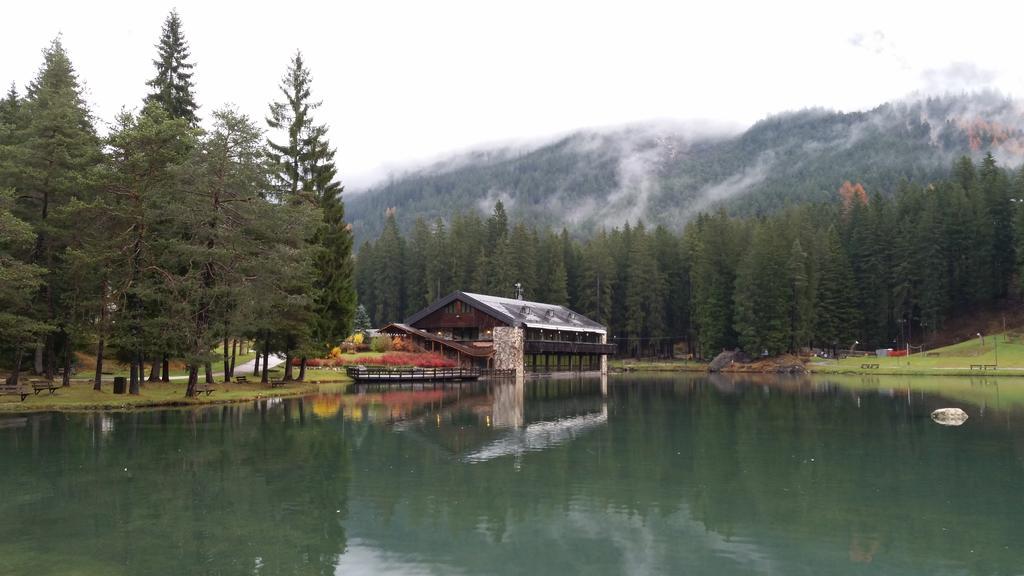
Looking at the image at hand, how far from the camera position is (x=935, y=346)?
3184 inches

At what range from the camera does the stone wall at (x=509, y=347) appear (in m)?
66.2

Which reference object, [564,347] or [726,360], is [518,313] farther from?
[726,360]

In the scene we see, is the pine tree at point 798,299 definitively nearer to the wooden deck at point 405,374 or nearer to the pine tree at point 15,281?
the wooden deck at point 405,374

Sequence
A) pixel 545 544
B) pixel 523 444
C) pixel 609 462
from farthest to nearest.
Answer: pixel 523 444 < pixel 609 462 < pixel 545 544

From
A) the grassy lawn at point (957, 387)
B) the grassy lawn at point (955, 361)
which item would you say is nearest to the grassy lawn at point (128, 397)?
the grassy lawn at point (957, 387)

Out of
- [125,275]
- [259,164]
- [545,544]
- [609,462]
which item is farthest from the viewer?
[259,164]

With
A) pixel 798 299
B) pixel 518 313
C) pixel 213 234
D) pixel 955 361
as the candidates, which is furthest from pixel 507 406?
pixel 798 299

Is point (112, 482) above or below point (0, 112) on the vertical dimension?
below

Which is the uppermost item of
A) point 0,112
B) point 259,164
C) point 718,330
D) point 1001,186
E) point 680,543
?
point 1001,186

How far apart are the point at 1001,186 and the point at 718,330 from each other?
37.8 meters

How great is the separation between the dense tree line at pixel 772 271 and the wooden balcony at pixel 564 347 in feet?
44.5

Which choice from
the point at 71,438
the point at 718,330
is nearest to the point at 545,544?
the point at 71,438

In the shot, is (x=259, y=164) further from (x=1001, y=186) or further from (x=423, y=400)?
(x=1001, y=186)

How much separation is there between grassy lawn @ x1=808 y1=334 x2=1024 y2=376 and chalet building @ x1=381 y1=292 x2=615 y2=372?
1052 inches
